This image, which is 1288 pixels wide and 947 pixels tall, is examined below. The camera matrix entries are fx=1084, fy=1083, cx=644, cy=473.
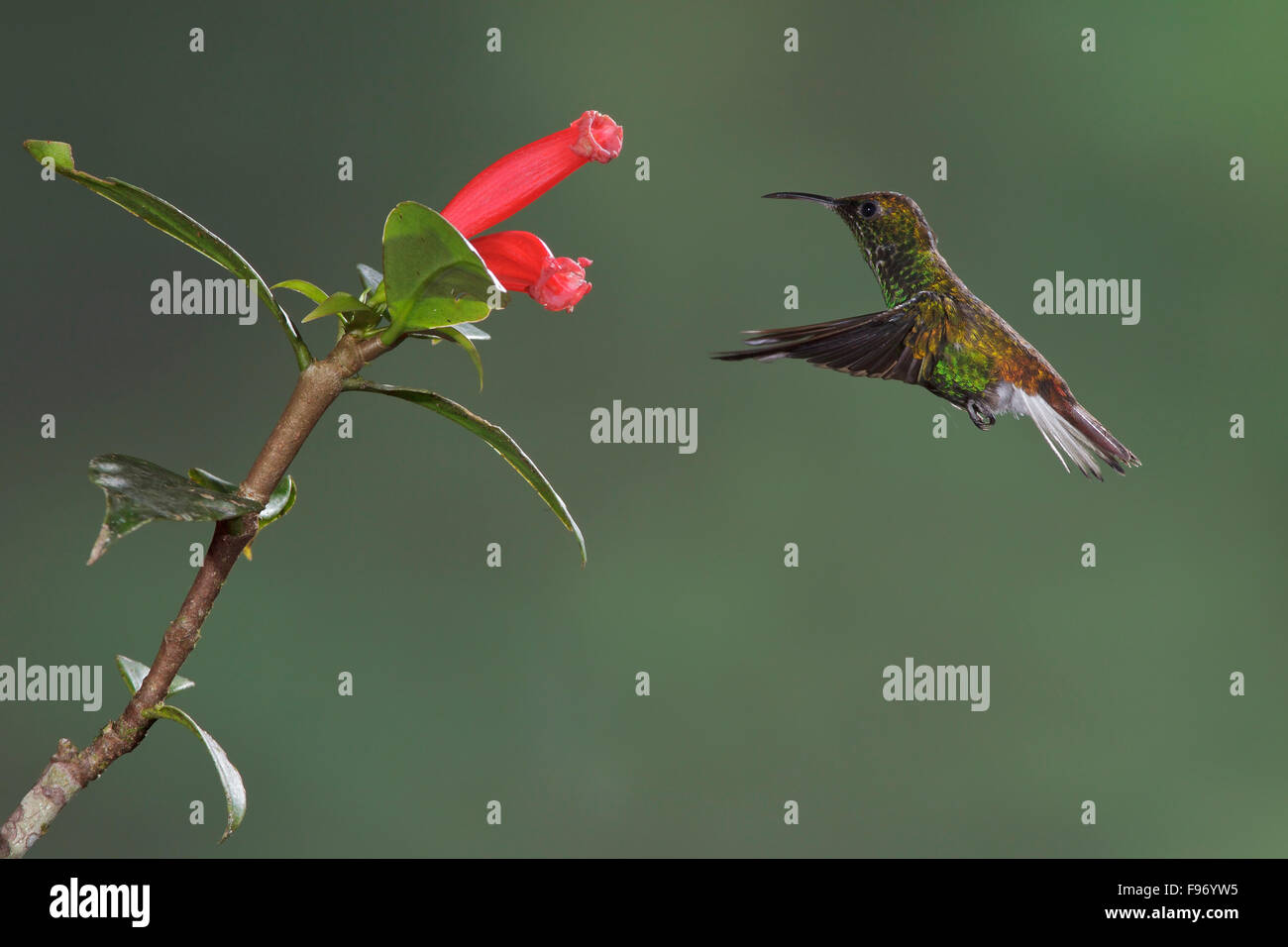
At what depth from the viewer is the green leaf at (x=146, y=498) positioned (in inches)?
12.7

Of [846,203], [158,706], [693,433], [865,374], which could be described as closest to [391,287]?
[158,706]

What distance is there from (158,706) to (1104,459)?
0.67 metres

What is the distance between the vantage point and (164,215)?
393 millimetres

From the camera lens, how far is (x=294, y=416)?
0.40 meters

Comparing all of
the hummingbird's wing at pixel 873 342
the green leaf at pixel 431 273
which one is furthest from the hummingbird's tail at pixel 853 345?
the green leaf at pixel 431 273

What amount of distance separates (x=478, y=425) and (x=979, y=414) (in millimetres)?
565

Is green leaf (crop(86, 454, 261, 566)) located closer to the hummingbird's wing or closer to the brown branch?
the brown branch

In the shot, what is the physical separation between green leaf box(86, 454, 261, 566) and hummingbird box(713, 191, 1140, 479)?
47 centimetres

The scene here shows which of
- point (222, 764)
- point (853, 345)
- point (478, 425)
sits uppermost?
point (853, 345)

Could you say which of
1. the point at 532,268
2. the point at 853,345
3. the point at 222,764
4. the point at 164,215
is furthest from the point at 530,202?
the point at 853,345

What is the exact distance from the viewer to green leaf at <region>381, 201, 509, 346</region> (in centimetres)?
35

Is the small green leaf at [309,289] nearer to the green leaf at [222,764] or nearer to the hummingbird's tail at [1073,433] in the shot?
the green leaf at [222,764]

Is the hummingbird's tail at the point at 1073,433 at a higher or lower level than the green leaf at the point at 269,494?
higher

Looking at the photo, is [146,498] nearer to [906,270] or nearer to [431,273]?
[431,273]
